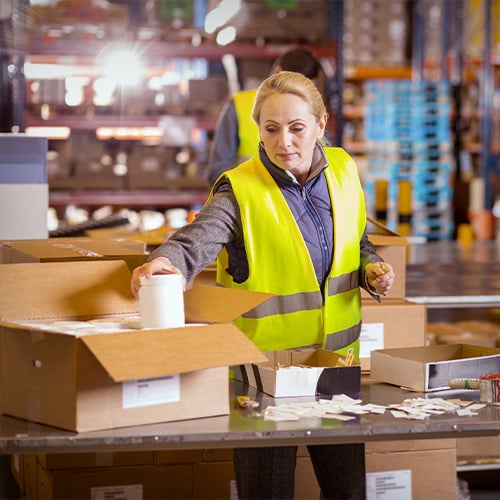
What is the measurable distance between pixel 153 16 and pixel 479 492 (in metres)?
4.75

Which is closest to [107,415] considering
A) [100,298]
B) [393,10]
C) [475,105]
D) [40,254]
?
[100,298]

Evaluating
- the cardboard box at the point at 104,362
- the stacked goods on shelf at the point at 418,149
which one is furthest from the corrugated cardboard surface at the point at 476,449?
the stacked goods on shelf at the point at 418,149

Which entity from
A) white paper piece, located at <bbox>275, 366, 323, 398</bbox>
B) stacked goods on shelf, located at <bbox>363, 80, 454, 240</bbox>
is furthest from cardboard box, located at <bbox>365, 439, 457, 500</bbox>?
stacked goods on shelf, located at <bbox>363, 80, 454, 240</bbox>

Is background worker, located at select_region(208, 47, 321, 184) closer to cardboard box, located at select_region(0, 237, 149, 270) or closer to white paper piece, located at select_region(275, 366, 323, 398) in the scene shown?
cardboard box, located at select_region(0, 237, 149, 270)

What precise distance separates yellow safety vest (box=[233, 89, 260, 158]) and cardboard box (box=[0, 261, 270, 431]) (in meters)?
2.51

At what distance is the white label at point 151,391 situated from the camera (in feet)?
6.80

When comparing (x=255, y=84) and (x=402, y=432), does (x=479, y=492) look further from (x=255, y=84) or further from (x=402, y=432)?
(x=255, y=84)

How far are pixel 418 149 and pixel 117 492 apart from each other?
660 centimetres

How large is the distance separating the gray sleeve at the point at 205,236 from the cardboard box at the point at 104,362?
0.58 feet

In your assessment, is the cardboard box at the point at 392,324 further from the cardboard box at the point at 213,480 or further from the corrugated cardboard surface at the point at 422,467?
the cardboard box at the point at 213,480

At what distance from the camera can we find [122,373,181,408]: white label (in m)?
2.07

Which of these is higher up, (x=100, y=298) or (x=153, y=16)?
(x=153, y=16)

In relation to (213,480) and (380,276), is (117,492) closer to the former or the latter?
(213,480)

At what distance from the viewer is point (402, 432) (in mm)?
2145
